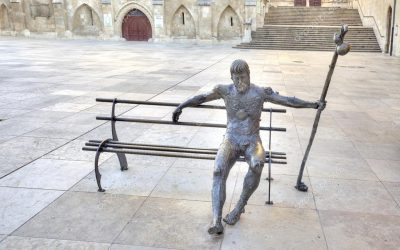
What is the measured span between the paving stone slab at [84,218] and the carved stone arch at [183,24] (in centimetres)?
2995

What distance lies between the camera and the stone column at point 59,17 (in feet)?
117

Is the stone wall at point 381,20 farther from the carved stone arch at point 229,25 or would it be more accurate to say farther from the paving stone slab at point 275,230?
the paving stone slab at point 275,230

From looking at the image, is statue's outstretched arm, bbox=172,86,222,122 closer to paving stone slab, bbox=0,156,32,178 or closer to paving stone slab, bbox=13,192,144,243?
paving stone slab, bbox=13,192,144,243

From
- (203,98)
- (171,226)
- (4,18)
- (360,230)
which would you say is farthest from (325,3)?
(171,226)

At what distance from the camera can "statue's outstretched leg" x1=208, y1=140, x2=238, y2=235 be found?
384cm

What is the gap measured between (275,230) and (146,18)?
108 ft

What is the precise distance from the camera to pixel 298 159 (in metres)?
6.04

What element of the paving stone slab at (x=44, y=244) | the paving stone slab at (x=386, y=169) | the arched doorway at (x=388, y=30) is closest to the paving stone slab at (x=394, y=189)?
the paving stone slab at (x=386, y=169)

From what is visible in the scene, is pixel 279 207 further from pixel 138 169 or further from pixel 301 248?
Result: pixel 138 169

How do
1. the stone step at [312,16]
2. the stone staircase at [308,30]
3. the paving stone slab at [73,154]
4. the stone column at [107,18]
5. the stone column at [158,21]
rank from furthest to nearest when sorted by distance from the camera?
the stone column at [107,18]
the stone column at [158,21]
the stone step at [312,16]
the stone staircase at [308,30]
the paving stone slab at [73,154]

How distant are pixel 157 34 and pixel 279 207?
30.9 metres

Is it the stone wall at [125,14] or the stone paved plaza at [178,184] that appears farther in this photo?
the stone wall at [125,14]

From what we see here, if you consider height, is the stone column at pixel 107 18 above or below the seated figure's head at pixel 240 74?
above

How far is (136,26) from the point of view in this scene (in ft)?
115
